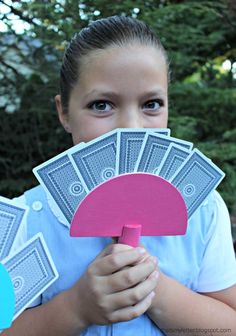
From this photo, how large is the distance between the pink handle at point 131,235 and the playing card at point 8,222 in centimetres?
18

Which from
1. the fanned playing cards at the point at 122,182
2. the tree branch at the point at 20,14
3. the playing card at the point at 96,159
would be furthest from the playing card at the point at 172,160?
the tree branch at the point at 20,14

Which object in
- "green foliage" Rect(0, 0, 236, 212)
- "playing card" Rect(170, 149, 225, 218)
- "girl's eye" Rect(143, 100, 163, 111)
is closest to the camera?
"playing card" Rect(170, 149, 225, 218)

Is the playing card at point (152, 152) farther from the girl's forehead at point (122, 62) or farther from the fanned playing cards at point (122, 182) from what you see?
the girl's forehead at point (122, 62)

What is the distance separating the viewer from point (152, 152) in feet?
2.91

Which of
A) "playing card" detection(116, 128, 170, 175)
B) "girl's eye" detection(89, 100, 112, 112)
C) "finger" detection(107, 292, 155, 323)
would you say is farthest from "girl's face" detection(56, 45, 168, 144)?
"finger" detection(107, 292, 155, 323)

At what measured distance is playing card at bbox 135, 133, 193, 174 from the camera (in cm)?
88

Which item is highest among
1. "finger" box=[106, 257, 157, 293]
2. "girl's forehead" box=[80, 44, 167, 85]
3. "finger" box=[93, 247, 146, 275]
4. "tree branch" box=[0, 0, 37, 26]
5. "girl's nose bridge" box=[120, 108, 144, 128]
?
"tree branch" box=[0, 0, 37, 26]

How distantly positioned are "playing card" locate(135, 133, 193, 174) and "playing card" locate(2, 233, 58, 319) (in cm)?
24

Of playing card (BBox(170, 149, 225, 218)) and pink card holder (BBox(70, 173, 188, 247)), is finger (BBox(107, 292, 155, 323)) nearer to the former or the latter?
pink card holder (BBox(70, 173, 188, 247))

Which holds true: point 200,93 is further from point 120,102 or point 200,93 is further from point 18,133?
point 120,102

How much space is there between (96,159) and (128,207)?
0.11 m

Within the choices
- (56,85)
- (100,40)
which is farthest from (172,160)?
(56,85)

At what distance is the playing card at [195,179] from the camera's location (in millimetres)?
923

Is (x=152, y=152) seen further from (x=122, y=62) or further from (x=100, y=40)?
(x=100, y=40)
